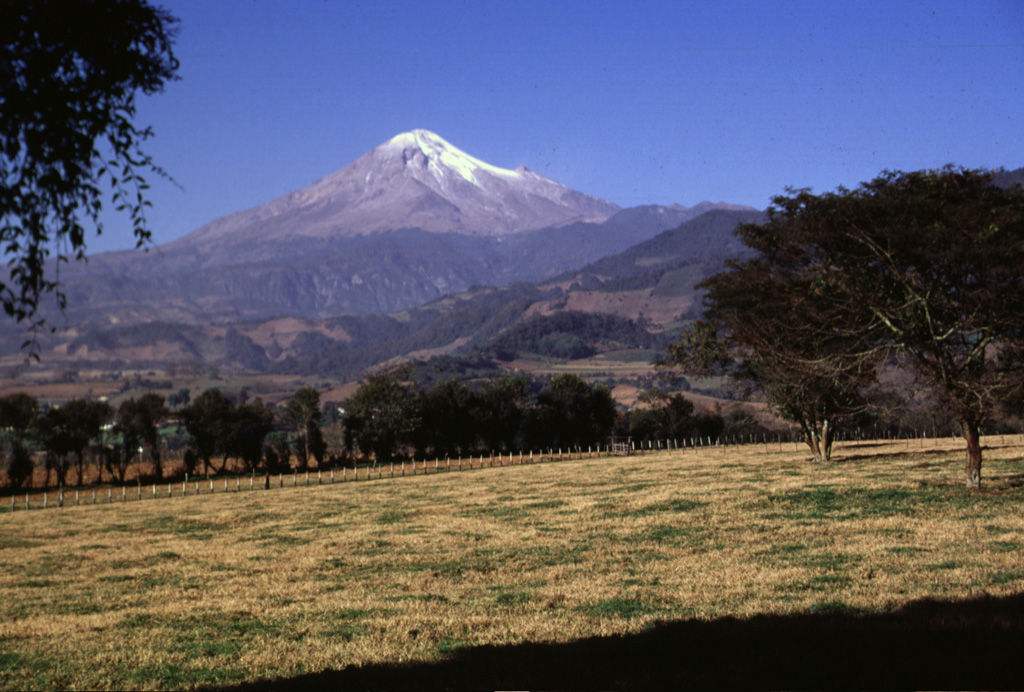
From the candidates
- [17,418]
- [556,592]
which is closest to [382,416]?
[17,418]

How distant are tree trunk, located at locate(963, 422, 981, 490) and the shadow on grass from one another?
1669cm

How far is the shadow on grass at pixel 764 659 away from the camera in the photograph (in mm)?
9750

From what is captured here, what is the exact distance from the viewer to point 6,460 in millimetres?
89562

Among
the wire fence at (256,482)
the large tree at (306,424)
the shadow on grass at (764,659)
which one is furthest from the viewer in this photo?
the large tree at (306,424)

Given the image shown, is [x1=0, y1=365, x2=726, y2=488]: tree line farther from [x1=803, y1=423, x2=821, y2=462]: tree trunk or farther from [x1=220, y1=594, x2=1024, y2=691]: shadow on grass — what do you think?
[x1=220, y1=594, x2=1024, y2=691]: shadow on grass

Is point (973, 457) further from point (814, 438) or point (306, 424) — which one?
point (306, 424)

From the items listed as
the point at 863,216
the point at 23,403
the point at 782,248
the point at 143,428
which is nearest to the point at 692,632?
the point at 863,216

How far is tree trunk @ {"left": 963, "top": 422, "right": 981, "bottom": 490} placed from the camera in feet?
92.1

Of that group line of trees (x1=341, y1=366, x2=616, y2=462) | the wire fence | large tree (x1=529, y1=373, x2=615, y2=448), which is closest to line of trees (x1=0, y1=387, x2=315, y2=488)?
the wire fence

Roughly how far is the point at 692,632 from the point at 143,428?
93.5 meters

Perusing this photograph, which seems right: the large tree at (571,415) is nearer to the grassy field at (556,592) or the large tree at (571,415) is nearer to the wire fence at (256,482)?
the wire fence at (256,482)

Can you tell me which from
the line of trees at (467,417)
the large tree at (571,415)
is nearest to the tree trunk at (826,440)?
the line of trees at (467,417)

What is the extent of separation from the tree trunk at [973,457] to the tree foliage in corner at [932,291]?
0.12ft

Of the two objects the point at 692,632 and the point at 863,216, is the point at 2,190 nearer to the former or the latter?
the point at 692,632
